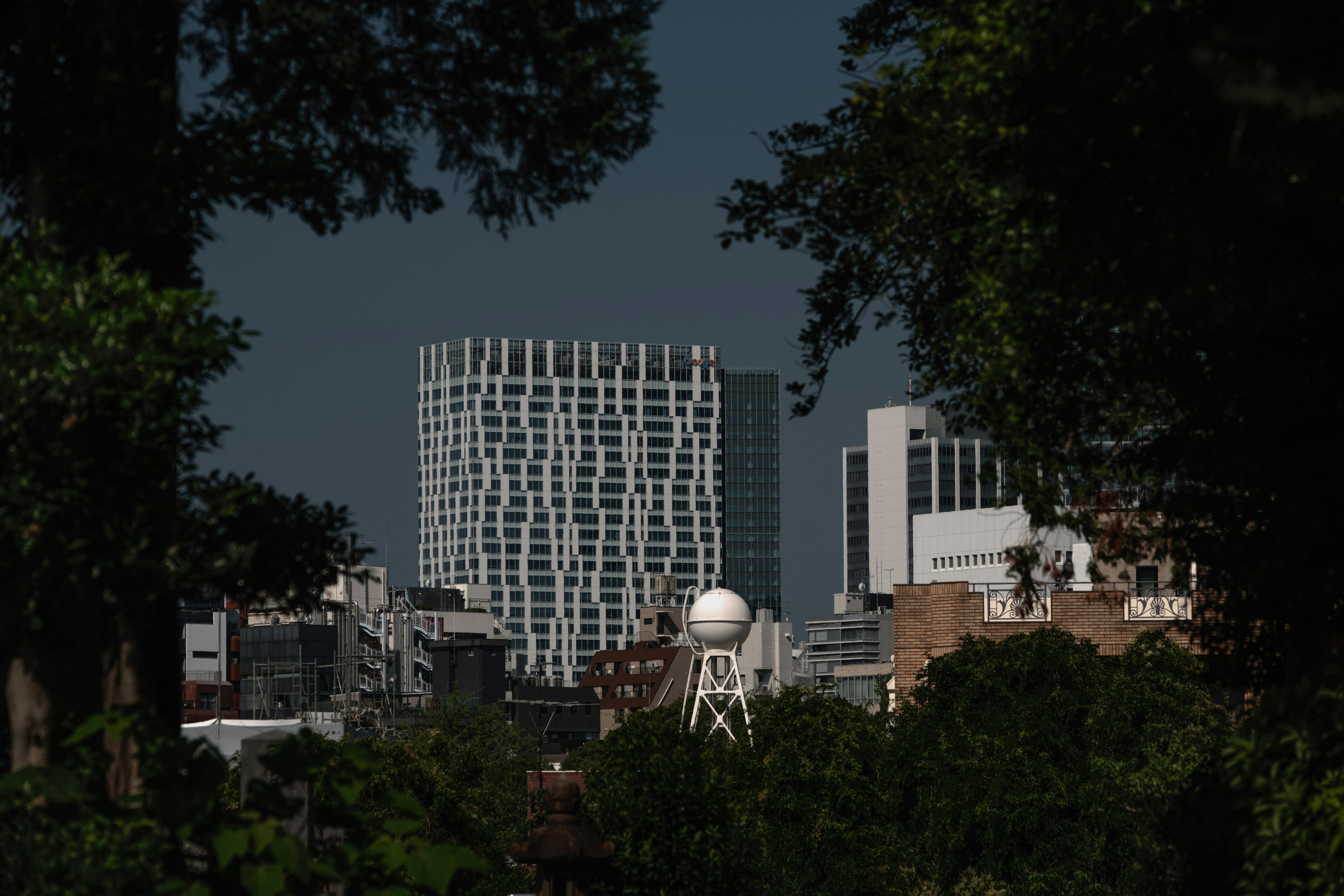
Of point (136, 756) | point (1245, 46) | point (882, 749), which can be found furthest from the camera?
point (882, 749)

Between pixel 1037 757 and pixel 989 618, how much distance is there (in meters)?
17.1

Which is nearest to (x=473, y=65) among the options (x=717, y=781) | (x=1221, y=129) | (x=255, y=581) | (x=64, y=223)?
(x=64, y=223)

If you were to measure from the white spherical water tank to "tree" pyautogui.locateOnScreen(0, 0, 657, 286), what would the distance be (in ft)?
189

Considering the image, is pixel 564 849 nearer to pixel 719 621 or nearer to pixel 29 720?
pixel 29 720

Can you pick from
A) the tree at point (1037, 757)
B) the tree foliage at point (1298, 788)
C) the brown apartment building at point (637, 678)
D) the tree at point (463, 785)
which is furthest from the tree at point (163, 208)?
the brown apartment building at point (637, 678)

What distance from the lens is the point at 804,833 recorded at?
149 feet

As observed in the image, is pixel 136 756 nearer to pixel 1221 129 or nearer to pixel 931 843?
pixel 1221 129

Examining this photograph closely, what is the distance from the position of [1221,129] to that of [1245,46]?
145 cm

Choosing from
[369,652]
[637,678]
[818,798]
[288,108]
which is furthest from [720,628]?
[637,678]

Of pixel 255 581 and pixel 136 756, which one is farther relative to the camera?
pixel 255 581

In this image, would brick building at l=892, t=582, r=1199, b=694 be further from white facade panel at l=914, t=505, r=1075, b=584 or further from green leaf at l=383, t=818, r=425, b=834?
white facade panel at l=914, t=505, r=1075, b=584

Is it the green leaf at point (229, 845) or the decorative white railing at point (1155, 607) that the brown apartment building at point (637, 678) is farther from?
the green leaf at point (229, 845)

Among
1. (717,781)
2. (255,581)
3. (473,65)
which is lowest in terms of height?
(717,781)

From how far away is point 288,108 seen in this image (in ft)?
39.8
